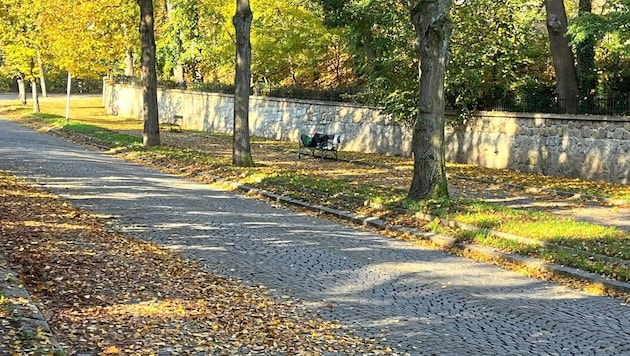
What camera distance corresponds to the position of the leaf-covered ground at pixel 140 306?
590 cm

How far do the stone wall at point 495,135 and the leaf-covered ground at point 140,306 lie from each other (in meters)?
12.7

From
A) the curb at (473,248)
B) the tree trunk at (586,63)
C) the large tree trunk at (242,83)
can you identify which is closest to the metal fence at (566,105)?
the tree trunk at (586,63)

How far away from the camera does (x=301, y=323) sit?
22.5ft

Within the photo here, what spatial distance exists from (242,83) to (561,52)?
349 inches

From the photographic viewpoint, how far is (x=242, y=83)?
19.8 metres

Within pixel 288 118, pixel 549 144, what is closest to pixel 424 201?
pixel 549 144

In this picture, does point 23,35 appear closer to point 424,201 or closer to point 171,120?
point 171,120

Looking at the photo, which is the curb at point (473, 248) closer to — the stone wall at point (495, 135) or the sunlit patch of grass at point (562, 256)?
the sunlit patch of grass at point (562, 256)

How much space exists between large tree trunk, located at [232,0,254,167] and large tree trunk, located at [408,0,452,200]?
712cm

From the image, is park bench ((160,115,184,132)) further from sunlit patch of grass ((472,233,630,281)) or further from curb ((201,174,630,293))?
sunlit patch of grass ((472,233,630,281))

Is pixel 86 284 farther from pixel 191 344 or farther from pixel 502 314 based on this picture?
pixel 502 314

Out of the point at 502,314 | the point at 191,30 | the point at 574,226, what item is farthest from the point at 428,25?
the point at 191,30

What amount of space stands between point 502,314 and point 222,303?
2774 millimetres

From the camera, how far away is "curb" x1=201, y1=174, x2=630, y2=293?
8648 mm
